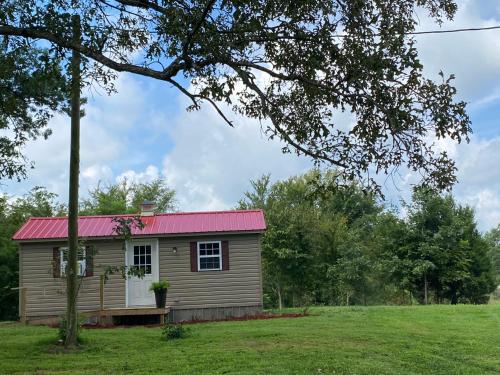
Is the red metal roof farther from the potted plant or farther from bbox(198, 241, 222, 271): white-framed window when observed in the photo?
the potted plant

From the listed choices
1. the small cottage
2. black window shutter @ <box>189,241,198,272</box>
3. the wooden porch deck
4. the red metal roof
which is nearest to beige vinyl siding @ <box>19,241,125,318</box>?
the small cottage

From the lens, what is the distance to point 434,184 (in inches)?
207

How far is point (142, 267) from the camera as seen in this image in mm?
16594

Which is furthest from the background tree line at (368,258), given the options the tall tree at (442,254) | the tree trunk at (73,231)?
the tree trunk at (73,231)

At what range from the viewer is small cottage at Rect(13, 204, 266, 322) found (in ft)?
53.6

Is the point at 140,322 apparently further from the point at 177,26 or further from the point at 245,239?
the point at 177,26

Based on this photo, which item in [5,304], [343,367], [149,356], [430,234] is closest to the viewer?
[343,367]

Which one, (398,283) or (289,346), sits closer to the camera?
(289,346)

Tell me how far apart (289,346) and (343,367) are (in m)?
1.72

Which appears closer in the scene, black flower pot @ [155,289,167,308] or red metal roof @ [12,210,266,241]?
black flower pot @ [155,289,167,308]

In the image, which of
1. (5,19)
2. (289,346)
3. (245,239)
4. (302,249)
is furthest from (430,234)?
(5,19)

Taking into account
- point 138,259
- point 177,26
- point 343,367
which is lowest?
point 343,367

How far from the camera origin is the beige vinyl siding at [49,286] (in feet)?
53.6

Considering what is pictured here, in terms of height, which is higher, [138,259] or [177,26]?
[177,26]
